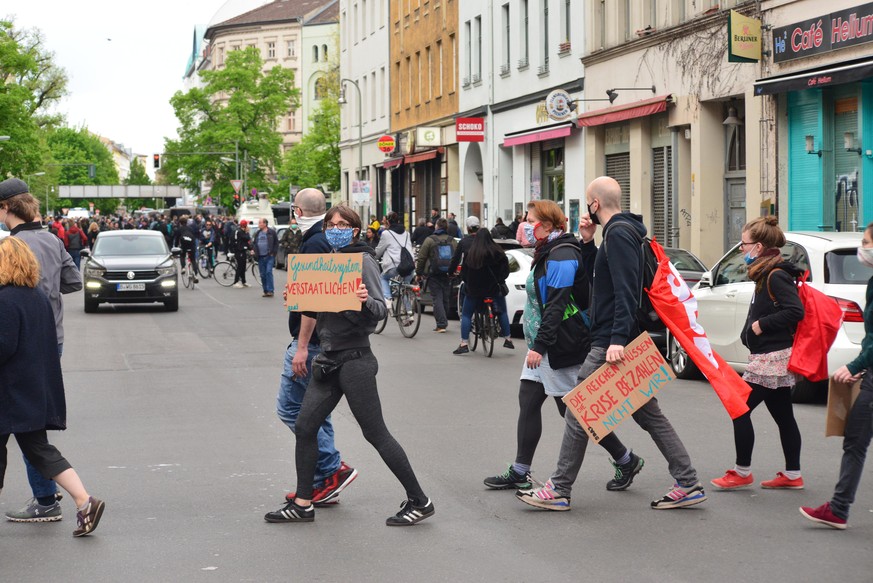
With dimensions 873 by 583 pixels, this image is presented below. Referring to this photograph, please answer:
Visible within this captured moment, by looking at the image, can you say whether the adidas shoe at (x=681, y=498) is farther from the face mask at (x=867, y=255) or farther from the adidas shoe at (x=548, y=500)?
the face mask at (x=867, y=255)

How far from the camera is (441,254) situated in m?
20.2

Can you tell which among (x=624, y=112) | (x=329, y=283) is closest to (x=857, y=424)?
(x=329, y=283)

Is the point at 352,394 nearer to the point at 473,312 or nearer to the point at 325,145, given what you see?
the point at 473,312

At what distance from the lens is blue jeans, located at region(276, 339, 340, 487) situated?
7.52 metres

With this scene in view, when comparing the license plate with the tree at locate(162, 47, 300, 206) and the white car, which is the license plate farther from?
the tree at locate(162, 47, 300, 206)

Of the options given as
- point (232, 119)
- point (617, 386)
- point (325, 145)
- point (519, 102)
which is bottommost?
point (617, 386)

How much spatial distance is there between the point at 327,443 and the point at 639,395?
71.0 inches

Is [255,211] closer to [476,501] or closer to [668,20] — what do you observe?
[668,20]

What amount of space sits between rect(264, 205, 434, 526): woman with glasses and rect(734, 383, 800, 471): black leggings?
2140 mm

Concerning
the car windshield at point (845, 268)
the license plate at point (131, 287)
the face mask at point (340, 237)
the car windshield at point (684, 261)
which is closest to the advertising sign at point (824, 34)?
the car windshield at point (684, 261)

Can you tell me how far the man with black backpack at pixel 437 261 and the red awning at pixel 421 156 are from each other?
26543 millimetres

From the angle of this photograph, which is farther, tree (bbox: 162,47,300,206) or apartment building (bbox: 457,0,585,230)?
tree (bbox: 162,47,300,206)

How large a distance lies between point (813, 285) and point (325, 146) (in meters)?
78.2

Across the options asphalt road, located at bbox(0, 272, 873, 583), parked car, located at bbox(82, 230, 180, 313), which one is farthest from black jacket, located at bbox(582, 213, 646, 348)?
parked car, located at bbox(82, 230, 180, 313)
